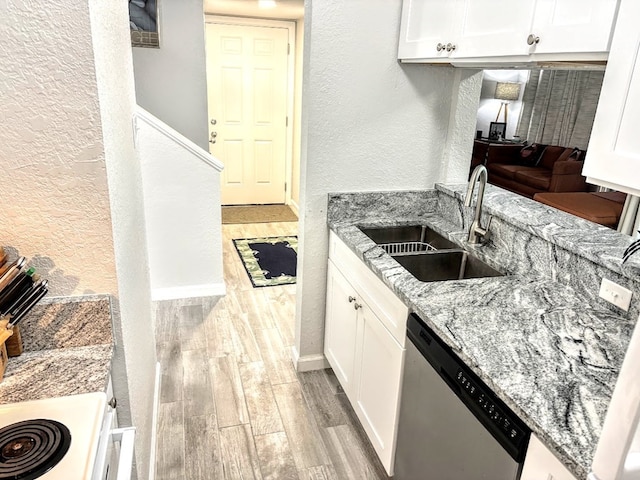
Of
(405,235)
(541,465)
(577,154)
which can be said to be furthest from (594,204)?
(541,465)

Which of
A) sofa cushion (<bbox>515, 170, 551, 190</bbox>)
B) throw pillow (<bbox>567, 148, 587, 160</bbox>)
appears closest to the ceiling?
throw pillow (<bbox>567, 148, 587, 160</bbox>)

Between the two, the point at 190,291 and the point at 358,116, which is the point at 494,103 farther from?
the point at 190,291

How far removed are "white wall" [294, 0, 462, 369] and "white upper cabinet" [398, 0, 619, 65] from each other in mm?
152

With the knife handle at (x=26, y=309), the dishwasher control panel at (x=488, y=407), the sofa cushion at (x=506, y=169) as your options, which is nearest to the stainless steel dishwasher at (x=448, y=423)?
the dishwasher control panel at (x=488, y=407)

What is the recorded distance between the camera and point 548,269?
68.4 inches

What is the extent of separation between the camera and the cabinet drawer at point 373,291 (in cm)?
169

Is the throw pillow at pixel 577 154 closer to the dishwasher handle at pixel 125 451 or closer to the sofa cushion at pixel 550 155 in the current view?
the sofa cushion at pixel 550 155

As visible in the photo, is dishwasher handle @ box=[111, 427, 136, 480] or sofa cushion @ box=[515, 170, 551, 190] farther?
sofa cushion @ box=[515, 170, 551, 190]

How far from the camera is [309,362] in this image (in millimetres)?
2688

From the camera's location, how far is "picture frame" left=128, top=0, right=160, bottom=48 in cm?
410

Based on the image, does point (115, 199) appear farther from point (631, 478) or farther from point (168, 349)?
point (168, 349)

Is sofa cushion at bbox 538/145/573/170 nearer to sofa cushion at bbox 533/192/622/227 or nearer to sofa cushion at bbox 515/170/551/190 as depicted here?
sofa cushion at bbox 515/170/551/190

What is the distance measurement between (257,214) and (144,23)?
2.38 m

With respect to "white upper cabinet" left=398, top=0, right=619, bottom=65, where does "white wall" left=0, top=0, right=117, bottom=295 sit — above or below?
below
